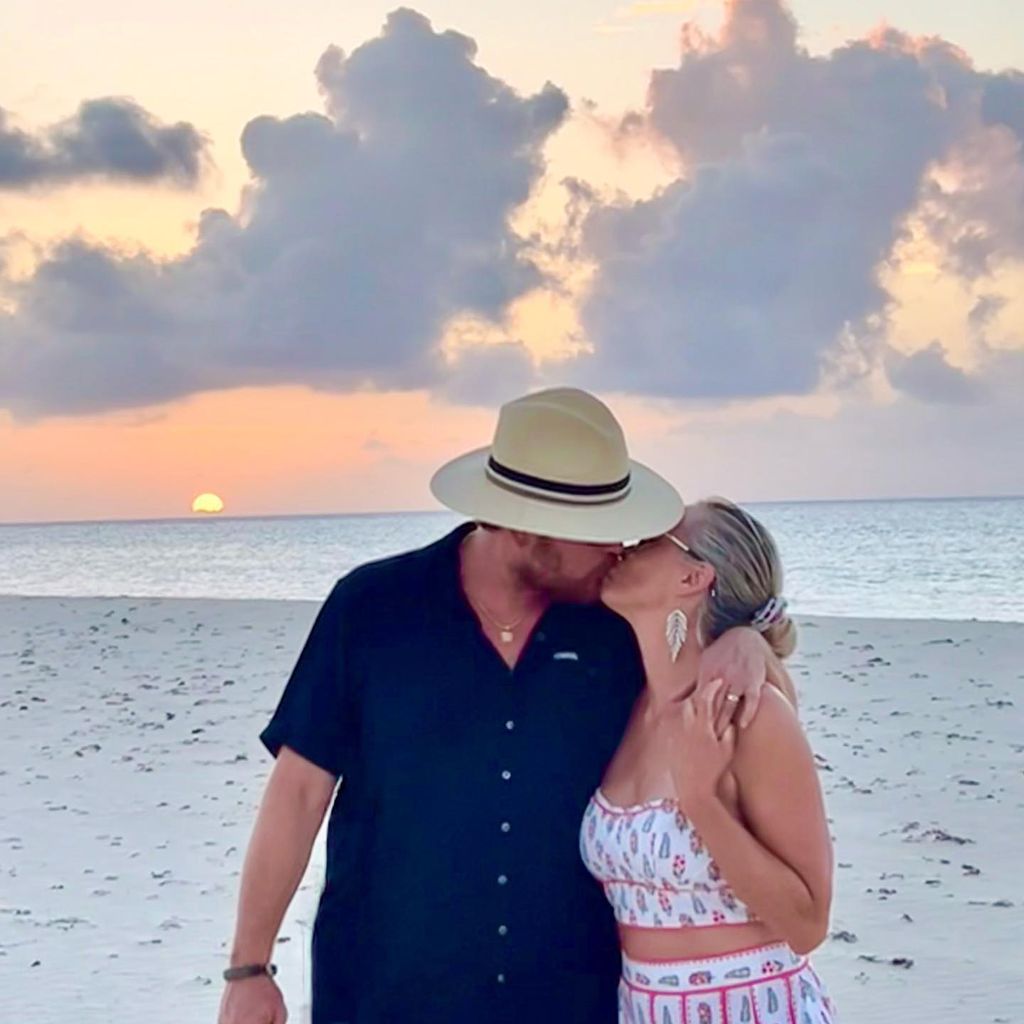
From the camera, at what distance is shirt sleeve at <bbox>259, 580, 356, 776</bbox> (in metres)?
2.56

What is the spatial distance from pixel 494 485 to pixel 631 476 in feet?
0.79

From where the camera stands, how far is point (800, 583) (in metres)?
32.8

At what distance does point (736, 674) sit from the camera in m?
2.30

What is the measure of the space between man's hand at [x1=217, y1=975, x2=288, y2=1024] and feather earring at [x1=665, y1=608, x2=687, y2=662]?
924 mm

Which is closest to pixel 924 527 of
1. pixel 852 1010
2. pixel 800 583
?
pixel 800 583

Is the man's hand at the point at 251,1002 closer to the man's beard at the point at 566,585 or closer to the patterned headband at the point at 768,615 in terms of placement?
the man's beard at the point at 566,585

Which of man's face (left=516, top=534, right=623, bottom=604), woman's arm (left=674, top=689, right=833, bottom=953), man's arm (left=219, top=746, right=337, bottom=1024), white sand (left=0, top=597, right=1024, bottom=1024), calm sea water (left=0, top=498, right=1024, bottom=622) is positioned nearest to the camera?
woman's arm (left=674, top=689, right=833, bottom=953)

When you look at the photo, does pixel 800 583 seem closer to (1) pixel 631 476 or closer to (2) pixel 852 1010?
(2) pixel 852 1010

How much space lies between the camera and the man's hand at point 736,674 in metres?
2.29

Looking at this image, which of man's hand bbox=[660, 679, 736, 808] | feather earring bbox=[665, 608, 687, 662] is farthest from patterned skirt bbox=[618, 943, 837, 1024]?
feather earring bbox=[665, 608, 687, 662]

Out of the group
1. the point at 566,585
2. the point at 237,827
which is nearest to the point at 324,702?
the point at 566,585

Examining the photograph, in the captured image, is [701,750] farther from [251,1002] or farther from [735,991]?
[251,1002]

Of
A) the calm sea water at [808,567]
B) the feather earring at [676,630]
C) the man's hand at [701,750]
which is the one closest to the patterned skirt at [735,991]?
the man's hand at [701,750]

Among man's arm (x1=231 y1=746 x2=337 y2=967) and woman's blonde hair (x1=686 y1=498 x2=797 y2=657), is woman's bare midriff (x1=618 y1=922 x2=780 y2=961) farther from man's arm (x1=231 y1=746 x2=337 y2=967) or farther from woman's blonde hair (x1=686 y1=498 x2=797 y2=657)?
man's arm (x1=231 y1=746 x2=337 y2=967)
